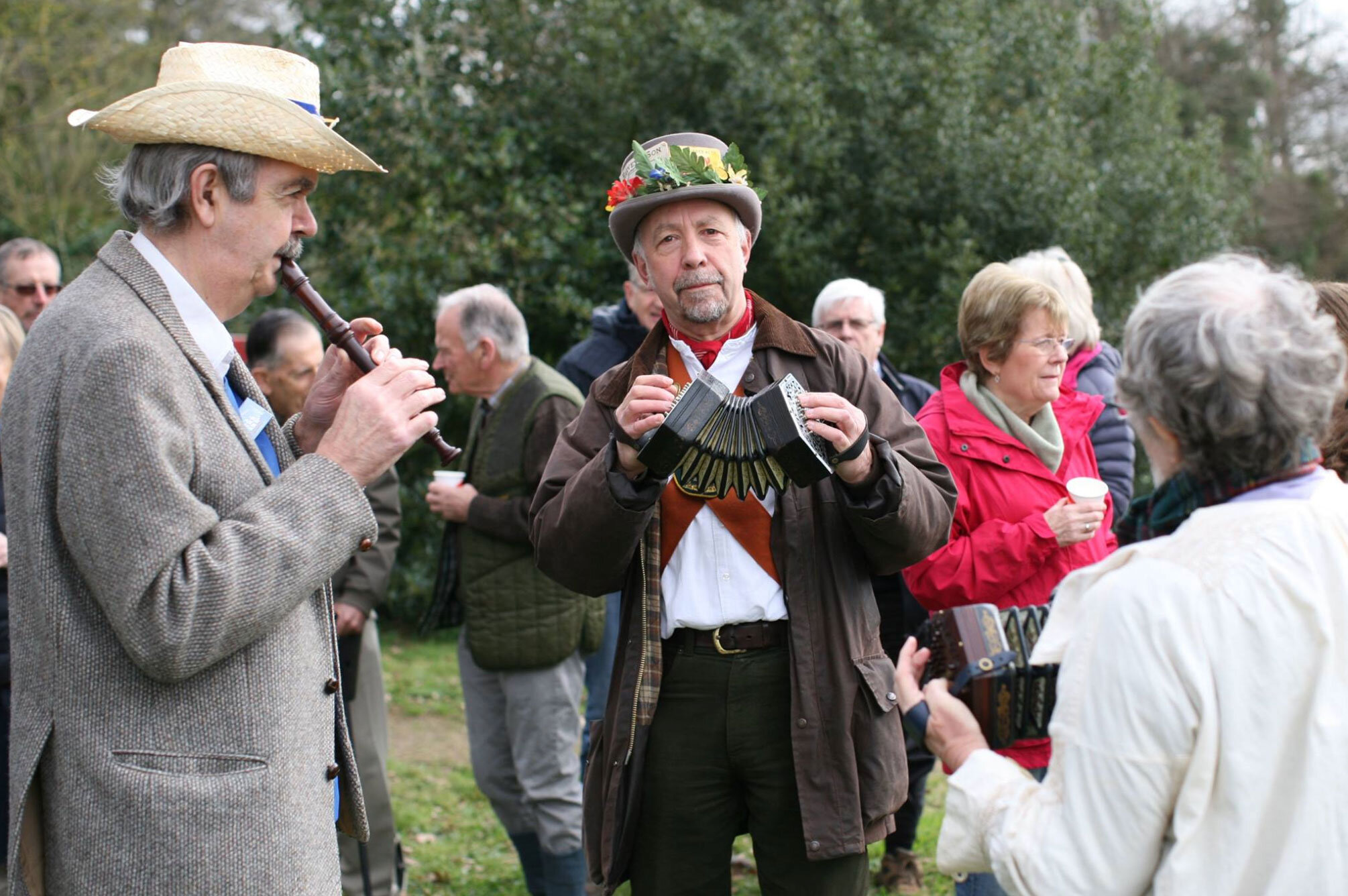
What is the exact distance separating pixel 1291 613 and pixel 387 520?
3.93 m

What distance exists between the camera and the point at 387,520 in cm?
510

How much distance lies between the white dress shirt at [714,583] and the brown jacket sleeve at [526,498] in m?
1.70

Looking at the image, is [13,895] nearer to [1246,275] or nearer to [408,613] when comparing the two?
[1246,275]

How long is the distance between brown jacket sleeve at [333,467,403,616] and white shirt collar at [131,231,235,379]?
2500mm

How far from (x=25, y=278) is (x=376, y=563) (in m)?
2.48

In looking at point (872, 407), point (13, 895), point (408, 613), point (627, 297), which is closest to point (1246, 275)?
point (872, 407)

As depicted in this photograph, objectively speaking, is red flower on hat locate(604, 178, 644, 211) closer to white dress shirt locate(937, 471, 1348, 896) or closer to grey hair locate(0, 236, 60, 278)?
white dress shirt locate(937, 471, 1348, 896)

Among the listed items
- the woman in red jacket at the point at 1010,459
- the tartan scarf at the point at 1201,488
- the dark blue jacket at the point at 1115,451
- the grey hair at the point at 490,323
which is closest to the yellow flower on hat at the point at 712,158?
the woman in red jacket at the point at 1010,459

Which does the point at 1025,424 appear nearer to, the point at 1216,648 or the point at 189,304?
the point at 1216,648

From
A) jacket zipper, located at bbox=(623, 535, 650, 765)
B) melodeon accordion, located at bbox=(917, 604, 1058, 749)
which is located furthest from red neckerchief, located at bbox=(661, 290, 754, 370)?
melodeon accordion, located at bbox=(917, 604, 1058, 749)

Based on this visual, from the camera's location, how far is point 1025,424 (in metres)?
3.87

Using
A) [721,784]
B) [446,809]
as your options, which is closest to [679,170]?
[721,784]

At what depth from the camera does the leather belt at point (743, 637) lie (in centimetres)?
306

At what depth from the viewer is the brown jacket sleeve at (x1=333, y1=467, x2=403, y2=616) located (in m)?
4.93
